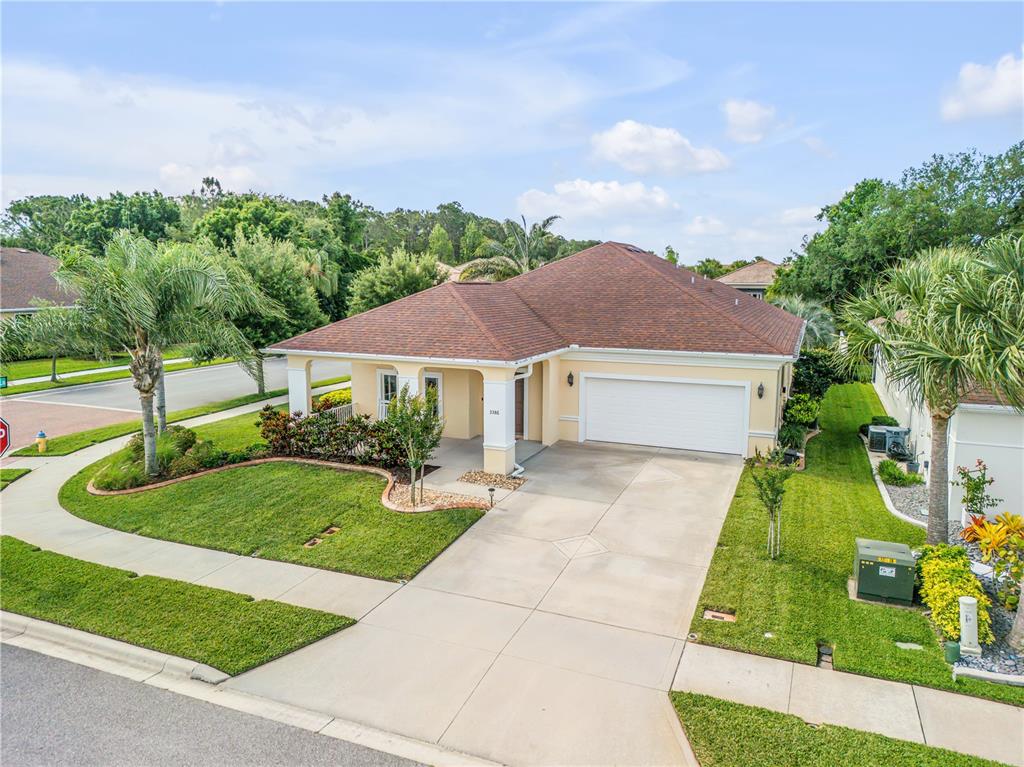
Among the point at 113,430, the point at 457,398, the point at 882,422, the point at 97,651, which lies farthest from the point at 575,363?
the point at 113,430

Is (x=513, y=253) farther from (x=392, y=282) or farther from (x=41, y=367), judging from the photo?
(x=41, y=367)

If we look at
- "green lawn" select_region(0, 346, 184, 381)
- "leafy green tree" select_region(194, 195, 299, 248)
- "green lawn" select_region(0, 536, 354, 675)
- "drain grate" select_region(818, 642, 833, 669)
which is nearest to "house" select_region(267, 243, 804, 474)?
"green lawn" select_region(0, 536, 354, 675)

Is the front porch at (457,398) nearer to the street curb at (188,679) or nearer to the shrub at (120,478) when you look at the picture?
the shrub at (120,478)

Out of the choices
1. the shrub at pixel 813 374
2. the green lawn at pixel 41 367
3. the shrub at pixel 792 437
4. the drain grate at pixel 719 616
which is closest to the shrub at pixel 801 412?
the shrub at pixel 792 437

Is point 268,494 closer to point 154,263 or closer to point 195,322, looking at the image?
point 195,322

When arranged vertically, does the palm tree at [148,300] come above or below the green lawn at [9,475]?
above

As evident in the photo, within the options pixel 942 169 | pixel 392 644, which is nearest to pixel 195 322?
pixel 392 644

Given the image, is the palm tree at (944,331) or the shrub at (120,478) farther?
the shrub at (120,478)
